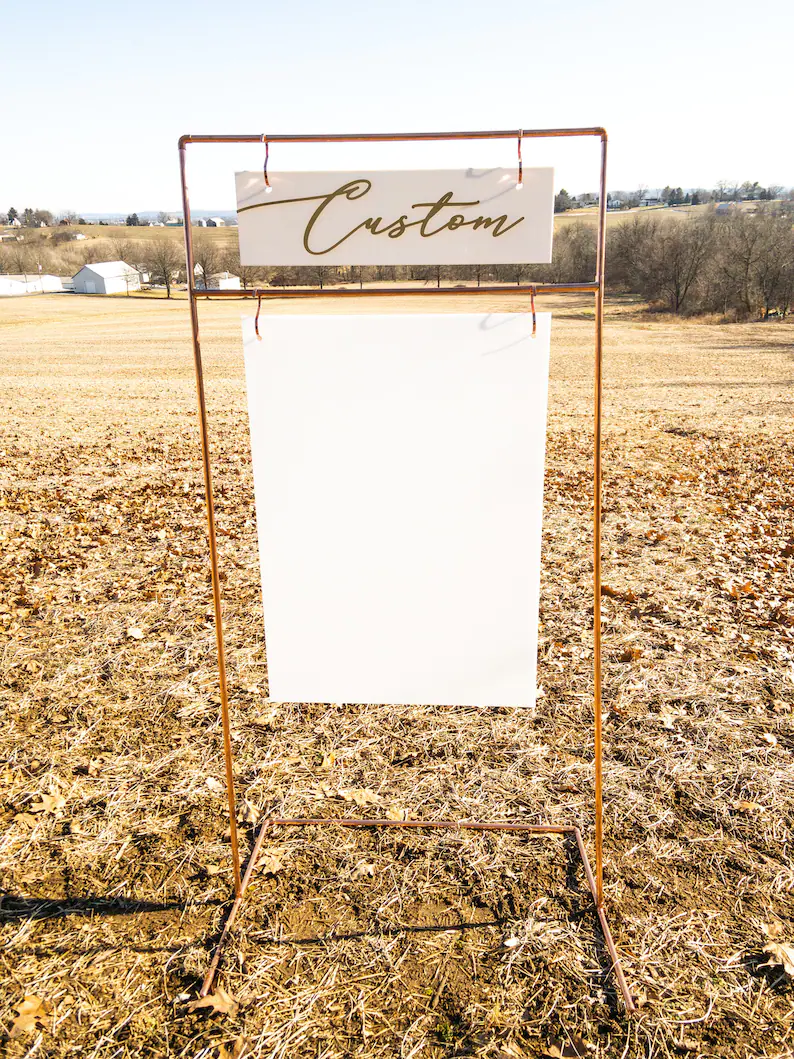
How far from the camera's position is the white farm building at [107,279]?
241 ft

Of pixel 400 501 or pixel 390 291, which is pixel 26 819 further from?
pixel 390 291

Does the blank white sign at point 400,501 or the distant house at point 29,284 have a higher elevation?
the distant house at point 29,284

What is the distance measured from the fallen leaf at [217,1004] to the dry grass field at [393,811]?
0.01 meters

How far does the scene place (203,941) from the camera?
2.98 metres

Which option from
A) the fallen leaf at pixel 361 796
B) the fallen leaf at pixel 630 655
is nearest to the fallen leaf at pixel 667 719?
the fallen leaf at pixel 630 655

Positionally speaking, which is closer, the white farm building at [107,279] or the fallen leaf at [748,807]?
the fallen leaf at [748,807]

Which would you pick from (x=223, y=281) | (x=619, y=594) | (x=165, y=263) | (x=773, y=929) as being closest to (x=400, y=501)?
(x=773, y=929)

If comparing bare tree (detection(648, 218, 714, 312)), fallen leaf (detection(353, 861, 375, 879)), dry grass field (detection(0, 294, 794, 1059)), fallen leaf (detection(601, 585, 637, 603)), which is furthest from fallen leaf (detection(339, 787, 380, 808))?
bare tree (detection(648, 218, 714, 312))

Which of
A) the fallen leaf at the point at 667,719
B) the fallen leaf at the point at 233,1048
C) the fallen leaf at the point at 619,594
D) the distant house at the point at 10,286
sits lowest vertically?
the fallen leaf at the point at 233,1048

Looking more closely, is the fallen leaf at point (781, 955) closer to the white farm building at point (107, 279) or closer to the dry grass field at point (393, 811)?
the dry grass field at point (393, 811)

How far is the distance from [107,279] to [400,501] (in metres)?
80.6

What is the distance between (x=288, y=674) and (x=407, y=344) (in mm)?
1589

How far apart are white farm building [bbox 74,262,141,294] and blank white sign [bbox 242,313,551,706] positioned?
79.7 m

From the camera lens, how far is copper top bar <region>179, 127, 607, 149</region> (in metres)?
2.48
